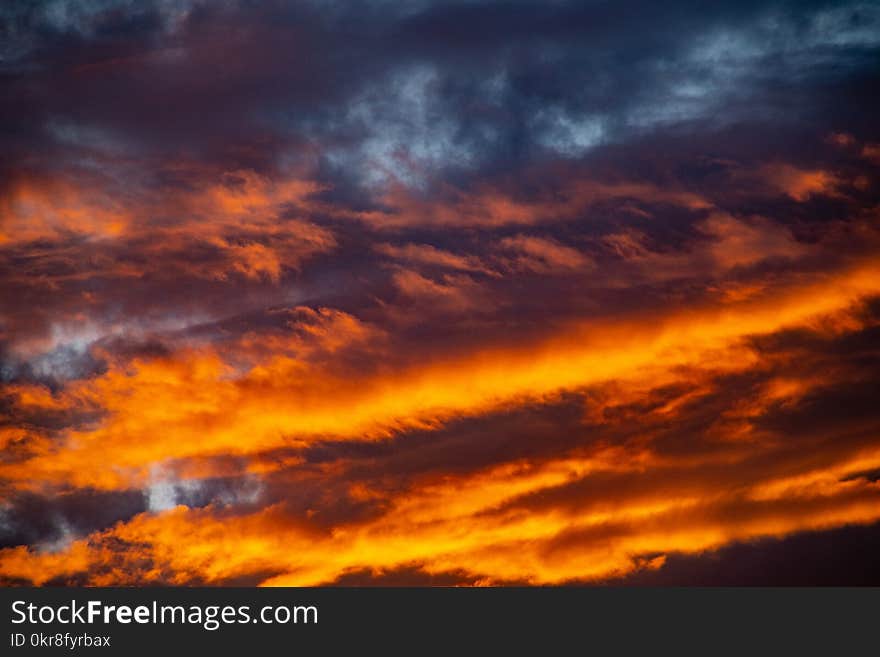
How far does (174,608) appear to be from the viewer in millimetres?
29391

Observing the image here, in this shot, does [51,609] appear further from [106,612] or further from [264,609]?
[264,609]

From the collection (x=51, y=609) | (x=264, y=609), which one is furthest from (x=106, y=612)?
(x=264, y=609)

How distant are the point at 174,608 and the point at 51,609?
3.58 meters

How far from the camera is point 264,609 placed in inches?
1164

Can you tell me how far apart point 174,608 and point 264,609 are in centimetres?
255

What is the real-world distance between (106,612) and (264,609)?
4497mm

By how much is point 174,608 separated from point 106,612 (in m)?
1.96

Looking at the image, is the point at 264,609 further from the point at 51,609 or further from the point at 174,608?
the point at 51,609

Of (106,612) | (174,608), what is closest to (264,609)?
(174,608)

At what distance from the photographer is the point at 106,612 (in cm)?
2942

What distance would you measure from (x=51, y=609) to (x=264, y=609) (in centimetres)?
612

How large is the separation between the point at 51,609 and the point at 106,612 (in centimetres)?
163

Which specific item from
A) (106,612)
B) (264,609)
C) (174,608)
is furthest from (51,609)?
(264,609)

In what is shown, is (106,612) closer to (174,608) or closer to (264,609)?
(174,608)
